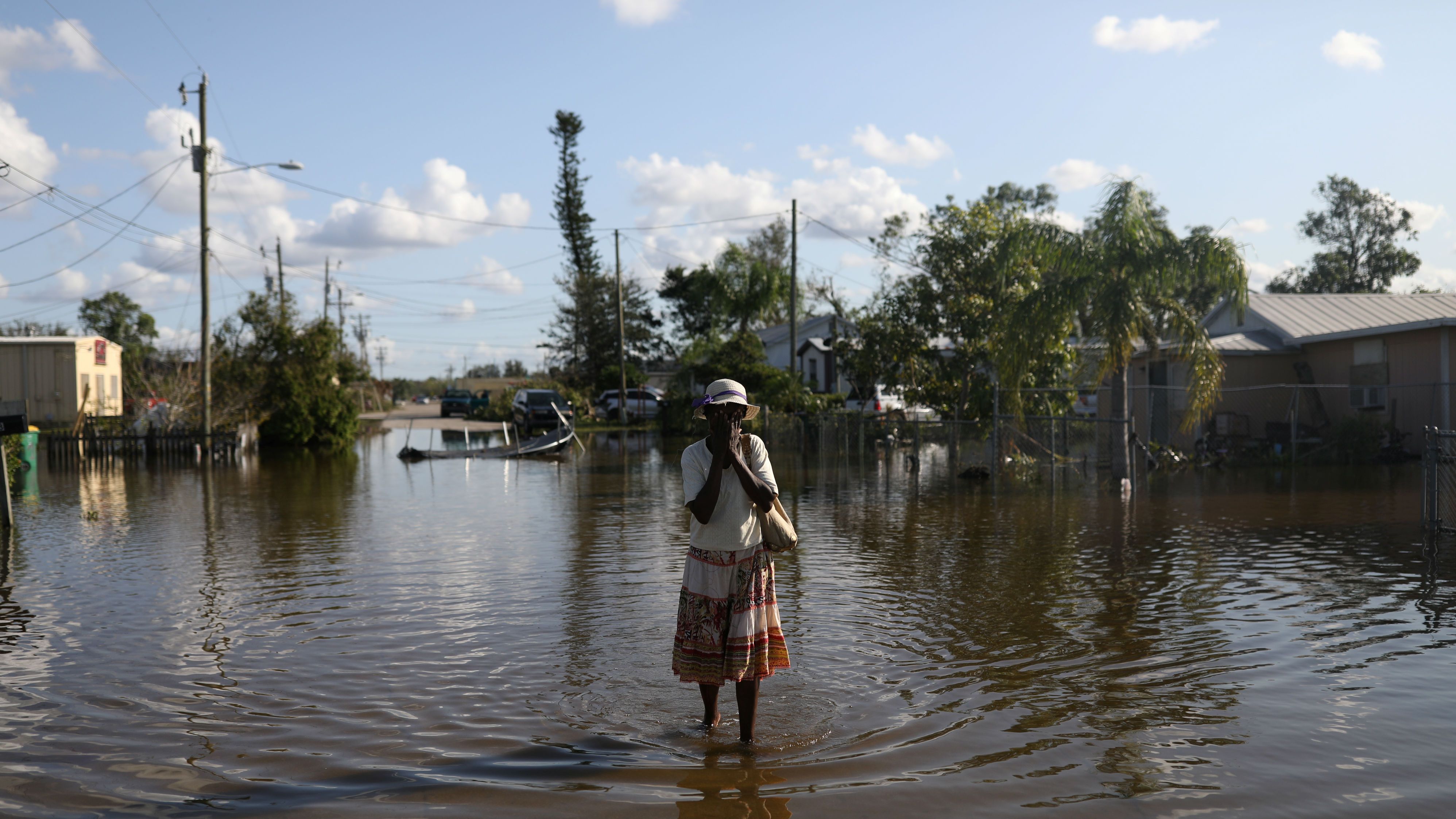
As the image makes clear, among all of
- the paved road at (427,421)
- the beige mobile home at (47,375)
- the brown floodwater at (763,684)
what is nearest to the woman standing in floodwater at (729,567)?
the brown floodwater at (763,684)

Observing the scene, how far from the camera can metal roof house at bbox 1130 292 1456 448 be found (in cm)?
2247

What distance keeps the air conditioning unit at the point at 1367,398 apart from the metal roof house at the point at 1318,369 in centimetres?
2

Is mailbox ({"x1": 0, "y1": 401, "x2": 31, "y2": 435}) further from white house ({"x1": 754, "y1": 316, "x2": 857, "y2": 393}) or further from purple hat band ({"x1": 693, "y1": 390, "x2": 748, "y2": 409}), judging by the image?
white house ({"x1": 754, "y1": 316, "x2": 857, "y2": 393})

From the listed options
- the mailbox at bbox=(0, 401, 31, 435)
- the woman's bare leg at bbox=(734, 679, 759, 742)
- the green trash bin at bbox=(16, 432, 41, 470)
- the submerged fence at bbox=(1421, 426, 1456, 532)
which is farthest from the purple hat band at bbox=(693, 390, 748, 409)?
the green trash bin at bbox=(16, 432, 41, 470)

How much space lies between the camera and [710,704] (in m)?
5.74

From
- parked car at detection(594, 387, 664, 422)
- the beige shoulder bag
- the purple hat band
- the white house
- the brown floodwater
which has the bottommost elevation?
the brown floodwater

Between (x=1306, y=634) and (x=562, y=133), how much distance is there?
203 ft

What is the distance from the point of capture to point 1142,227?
17.5 m

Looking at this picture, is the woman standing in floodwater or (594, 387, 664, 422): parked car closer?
the woman standing in floodwater

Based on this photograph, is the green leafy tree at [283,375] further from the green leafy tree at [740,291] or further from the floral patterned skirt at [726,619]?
the floral patterned skirt at [726,619]

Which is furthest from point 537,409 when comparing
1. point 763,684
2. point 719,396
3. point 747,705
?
point 719,396

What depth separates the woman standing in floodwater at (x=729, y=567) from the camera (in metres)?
5.38

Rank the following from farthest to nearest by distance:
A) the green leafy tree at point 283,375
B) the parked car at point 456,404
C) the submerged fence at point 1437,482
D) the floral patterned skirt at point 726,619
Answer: the parked car at point 456,404 → the green leafy tree at point 283,375 → the submerged fence at point 1437,482 → the floral patterned skirt at point 726,619

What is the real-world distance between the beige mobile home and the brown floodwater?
2754 centimetres
